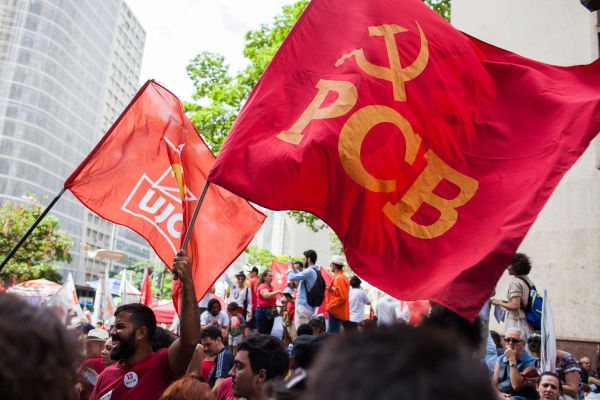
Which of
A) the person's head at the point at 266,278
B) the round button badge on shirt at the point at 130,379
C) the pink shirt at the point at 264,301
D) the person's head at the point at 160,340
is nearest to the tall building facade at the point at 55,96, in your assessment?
the person's head at the point at 266,278

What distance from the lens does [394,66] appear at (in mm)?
4055

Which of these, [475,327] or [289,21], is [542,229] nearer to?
[475,327]

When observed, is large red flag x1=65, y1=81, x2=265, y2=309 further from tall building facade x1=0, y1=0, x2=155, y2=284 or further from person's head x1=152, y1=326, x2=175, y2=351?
tall building facade x1=0, y1=0, x2=155, y2=284

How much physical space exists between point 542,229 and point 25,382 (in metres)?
11.7

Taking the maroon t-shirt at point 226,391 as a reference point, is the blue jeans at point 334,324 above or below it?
above

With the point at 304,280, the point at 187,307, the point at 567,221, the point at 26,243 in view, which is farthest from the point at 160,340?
the point at 26,243

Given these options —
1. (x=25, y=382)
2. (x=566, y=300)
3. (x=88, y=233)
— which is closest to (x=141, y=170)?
(x=25, y=382)

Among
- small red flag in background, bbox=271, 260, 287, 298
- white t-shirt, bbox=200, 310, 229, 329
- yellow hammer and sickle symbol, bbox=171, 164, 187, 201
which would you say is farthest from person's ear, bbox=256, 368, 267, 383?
small red flag in background, bbox=271, 260, 287, 298

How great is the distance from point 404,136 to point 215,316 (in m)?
7.84

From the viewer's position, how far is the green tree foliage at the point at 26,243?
29469 millimetres

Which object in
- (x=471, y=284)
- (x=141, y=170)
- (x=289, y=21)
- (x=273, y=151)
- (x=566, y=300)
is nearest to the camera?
(x=471, y=284)

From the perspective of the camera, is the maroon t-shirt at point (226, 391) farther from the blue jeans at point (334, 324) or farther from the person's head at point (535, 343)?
the blue jeans at point (334, 324)

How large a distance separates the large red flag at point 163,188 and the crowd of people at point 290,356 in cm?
74

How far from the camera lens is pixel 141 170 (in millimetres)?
5090
